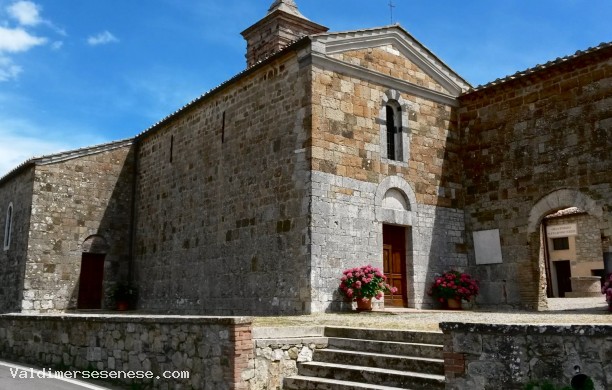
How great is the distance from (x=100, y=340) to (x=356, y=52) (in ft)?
29.2

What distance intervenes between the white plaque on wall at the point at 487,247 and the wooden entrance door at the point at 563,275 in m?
14.8

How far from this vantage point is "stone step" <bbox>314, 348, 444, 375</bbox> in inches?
266

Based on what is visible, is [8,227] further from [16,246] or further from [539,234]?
[539,234]

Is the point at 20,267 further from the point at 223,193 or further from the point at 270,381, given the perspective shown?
the point at 270,381

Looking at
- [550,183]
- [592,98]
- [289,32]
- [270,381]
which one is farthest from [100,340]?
[289,32]

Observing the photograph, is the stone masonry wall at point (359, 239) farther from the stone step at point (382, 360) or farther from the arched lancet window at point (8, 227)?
the arched lancet window at point (8, 227)

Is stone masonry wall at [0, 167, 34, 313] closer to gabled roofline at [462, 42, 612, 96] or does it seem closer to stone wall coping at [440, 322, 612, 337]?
gabled roofline at [462, 42, 612, 96]

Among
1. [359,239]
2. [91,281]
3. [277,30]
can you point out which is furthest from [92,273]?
[277,30]

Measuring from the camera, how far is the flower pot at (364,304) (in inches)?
480

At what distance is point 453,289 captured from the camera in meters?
13.9

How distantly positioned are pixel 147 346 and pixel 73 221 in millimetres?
12636

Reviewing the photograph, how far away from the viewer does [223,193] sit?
15414 millimetres

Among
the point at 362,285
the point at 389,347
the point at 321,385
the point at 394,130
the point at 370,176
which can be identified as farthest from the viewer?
the point at 394,130

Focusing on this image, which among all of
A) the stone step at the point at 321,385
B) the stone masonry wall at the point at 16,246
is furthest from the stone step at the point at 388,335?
the stone masonry wall at the point at 16,246
